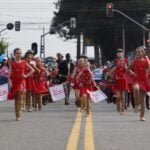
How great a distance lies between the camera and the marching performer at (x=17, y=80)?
18609 mm

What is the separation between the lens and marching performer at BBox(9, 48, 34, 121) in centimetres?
1861

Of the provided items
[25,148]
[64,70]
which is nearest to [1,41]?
[64,70]

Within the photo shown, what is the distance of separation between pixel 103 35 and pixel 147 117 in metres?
72.4

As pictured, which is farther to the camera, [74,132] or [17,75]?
[17,75]

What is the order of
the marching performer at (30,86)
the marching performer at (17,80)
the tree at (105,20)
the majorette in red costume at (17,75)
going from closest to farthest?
the marching performer at (17,80)
the majorette in red costume at (17,75)
the marching performer at (30,86)
the tree at (105,20)

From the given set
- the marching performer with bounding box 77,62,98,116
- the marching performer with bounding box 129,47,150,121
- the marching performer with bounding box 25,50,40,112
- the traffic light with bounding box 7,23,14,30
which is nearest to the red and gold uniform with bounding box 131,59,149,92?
the marching performer with bounding box 129,47,150,121

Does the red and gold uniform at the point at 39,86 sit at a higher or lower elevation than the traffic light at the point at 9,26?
lower

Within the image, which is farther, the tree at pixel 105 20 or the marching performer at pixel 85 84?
the tree at pixel 105 20

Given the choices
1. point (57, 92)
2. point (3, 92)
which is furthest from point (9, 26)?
point (3, 92)

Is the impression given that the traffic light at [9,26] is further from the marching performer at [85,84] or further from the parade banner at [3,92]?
the marching performer at [85,84]

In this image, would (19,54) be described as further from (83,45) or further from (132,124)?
(83,45)

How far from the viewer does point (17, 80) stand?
18859mm

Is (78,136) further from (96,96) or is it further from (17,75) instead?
(96,96)

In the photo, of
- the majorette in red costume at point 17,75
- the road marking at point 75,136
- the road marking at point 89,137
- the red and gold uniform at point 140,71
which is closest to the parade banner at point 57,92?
the road marking at point 75,136
